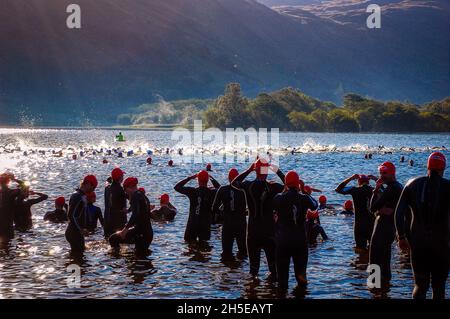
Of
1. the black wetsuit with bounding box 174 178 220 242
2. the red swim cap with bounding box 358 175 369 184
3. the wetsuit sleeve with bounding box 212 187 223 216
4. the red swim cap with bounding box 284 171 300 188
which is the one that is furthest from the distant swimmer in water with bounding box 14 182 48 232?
the red swim cap with bounding box 284 171 300 188

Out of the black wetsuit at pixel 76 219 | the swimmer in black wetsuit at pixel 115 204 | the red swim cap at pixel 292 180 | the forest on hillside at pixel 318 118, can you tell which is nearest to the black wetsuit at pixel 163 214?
the swimmer in black wetsuit at pixel 115 204

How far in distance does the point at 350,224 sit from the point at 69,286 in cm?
1280

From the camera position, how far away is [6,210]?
53.6 feet

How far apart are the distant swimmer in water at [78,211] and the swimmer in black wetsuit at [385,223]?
23.1ft

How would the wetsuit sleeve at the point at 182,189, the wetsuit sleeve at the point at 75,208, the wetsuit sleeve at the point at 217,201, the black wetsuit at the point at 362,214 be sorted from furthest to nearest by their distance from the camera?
the wetsuit sleeve at the point at 182,189 → the black wetsuit at the point at 362,214 → the wetsuit sleeve at the point at 75,208 → the wetsuit sleeve at the point at 217,201

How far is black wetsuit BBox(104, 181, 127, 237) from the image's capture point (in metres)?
16.4

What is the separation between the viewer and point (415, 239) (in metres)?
9.73

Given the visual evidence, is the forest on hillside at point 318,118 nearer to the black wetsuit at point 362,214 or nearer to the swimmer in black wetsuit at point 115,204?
the swimmer in black wetsuit at point 115,204

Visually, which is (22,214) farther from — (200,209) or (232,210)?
(232,210)

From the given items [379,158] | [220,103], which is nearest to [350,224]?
[379,158]

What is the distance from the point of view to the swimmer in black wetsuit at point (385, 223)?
39.1 feet

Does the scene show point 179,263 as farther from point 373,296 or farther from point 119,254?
point 373,296

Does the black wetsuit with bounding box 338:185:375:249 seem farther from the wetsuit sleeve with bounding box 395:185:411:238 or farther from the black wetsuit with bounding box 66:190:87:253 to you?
the black wetsuit with bounding box 66:190:87:253

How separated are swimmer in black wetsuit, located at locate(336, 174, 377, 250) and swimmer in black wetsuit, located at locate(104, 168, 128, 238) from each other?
6.31 metres
